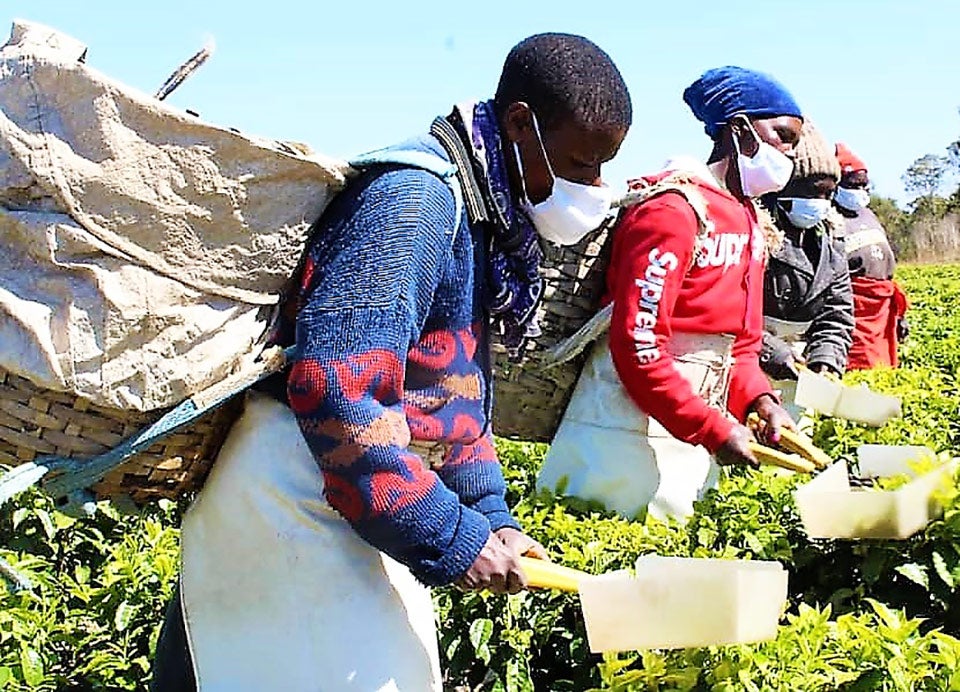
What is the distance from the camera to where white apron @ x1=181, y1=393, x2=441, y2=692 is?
217 cm

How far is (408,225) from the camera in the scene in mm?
2010

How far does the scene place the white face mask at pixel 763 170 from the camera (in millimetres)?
3764

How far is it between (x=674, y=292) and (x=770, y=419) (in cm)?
67

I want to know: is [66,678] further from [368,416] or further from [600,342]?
[368,416]

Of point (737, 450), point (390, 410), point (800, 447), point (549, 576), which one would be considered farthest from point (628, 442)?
point (390, 410)

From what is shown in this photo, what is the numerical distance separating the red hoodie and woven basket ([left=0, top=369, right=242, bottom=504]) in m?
1.32

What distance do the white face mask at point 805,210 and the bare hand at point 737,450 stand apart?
1.92 metres

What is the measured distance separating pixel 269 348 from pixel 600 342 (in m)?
1.55

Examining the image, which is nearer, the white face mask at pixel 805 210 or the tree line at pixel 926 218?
the white face mask at pixel 805 210

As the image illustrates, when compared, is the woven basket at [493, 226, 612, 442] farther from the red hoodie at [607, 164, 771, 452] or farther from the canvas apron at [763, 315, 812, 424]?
the canvas apron at [763, 315, 812, 424]

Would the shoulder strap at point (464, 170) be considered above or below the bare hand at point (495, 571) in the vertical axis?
above

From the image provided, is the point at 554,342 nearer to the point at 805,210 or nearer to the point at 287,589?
the point at 287,589

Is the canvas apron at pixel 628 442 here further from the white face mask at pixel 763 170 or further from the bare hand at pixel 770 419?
the white face mask at pixel 763 170

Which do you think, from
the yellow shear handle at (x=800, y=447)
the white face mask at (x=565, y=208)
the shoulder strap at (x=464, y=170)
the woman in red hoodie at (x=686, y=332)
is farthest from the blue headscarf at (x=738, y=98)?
the shoulder strap at (x=464, y=170)
